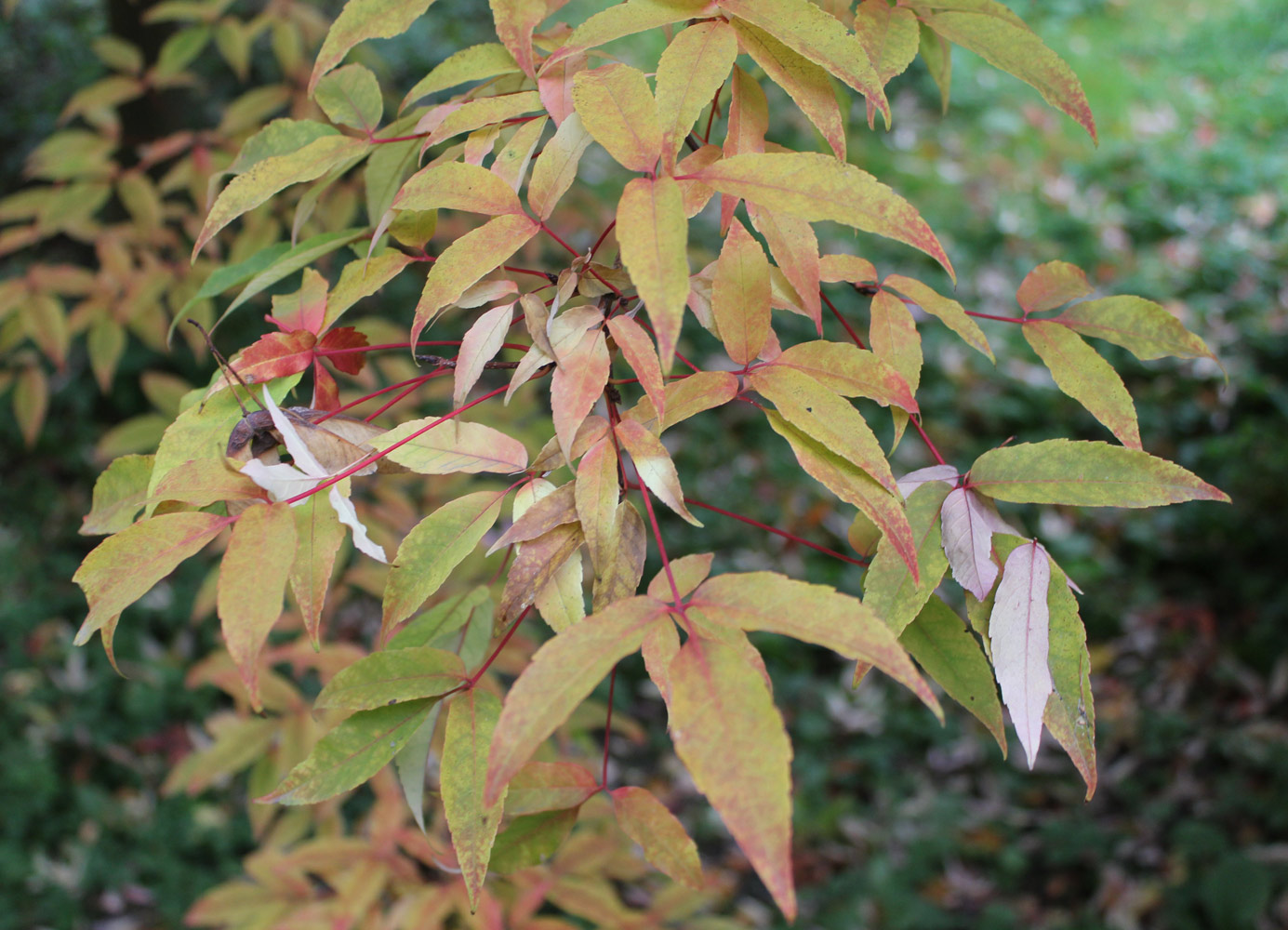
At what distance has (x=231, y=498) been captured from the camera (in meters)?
0.56

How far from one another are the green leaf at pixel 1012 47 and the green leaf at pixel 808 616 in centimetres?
41

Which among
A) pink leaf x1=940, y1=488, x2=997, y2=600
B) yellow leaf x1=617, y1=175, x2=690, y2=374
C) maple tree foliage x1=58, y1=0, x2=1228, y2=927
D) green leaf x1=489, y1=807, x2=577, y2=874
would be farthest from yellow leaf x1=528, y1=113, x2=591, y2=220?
green leaf x1=489, y1=807, x2=577, y2=874

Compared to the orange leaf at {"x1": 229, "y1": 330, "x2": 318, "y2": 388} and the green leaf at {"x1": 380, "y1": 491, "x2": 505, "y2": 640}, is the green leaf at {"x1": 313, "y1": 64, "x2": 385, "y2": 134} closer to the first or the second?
the orange leaf at {"x1": 229, "y1": 330, "x2": 318, "y2": 388}

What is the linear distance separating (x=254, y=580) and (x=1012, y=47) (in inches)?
25.2

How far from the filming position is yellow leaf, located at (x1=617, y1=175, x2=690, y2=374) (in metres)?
0.47

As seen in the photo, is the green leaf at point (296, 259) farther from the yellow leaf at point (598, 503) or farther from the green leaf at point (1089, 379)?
the green leaf at point (1089, 379)

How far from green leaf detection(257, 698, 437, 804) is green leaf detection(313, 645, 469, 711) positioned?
0.01 metres

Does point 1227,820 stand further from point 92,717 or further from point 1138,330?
point 92,717

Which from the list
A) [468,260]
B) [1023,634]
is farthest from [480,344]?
[1023,634]

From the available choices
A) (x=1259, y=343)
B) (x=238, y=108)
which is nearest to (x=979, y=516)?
(x=238, y=108)

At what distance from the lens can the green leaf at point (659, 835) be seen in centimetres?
65

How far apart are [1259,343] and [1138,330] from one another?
9.44 ft

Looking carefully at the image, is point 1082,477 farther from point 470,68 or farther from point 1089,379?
point 470,68

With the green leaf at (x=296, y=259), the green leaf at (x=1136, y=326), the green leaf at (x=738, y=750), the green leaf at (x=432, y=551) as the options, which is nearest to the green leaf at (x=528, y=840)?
the green leaf at (x=432, y=551)
